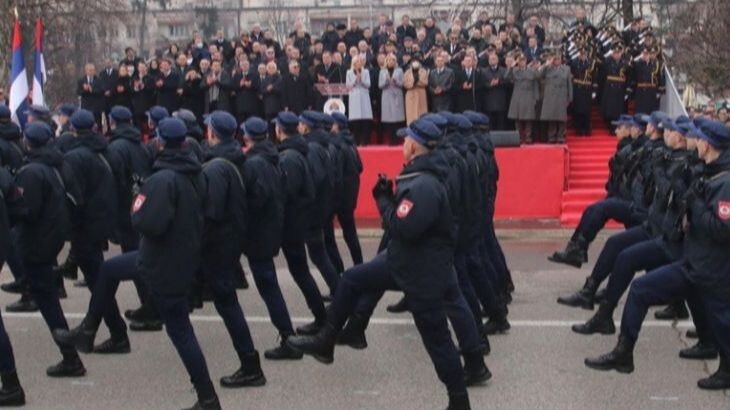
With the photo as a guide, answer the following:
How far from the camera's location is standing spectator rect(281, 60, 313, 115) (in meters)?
20.3

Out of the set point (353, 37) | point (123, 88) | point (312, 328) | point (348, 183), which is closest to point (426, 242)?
point (312, 328)

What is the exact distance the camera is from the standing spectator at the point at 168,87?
21156mm

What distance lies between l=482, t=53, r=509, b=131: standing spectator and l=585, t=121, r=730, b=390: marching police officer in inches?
446

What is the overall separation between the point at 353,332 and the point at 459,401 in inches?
64.8

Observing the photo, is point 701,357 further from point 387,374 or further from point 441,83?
point 441,83

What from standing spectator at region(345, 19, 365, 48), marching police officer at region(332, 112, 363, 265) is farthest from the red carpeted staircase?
marching police officer at region(332, 112, 363, 265)

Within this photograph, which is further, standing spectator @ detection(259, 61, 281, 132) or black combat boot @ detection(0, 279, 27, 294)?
standing spectator @ detection(259, 61, 281, 132)

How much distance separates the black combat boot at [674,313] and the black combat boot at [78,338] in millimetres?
5305

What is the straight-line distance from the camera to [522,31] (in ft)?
76.4

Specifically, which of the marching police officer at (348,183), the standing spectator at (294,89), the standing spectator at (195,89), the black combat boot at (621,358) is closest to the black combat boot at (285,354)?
the black combat boot at (621,358)

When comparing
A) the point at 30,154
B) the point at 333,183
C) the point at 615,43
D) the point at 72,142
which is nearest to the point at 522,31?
the point at 615,43

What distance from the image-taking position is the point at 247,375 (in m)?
8.70

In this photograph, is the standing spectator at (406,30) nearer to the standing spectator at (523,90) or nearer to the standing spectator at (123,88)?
the standing spectator at (523,90)

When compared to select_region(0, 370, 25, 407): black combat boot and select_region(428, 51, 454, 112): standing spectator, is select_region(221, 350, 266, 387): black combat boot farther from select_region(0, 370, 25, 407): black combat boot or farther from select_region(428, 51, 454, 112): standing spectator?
select_region(428, 51, 454, 112): standing spectator
